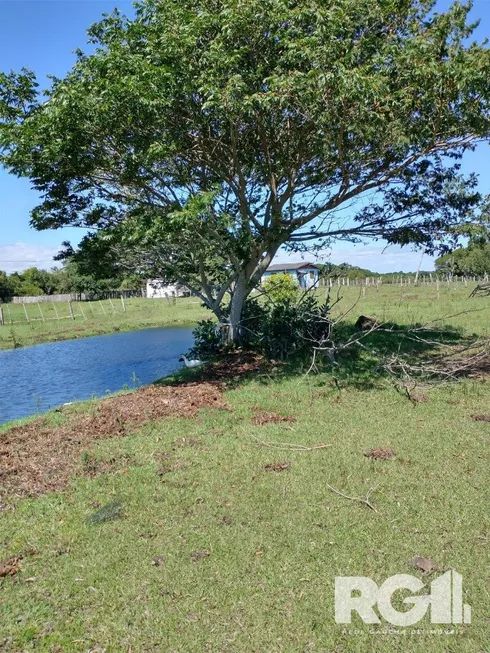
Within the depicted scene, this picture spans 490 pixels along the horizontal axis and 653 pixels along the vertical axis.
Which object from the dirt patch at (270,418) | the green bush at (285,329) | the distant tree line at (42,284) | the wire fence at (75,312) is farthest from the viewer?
the distant tree line at (42,284)

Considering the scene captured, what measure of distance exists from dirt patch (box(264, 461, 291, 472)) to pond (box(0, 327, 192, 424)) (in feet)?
21.4

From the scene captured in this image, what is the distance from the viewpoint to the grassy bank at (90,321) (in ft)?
Answer: 83.7

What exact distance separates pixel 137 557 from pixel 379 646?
186 cm

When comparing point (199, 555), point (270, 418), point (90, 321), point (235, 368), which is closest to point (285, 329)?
point (235, 368)

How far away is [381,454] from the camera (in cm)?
550

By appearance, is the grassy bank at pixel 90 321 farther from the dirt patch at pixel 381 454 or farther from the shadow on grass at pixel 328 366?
the dirt patch at pixel 381 454

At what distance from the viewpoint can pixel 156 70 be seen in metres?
7.49

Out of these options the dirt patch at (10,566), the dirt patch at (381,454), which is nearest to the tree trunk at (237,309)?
the dirt patch at (381,454)

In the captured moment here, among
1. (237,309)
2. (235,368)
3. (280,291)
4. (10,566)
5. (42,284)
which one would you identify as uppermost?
(42,284)

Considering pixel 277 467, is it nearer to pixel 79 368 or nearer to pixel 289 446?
pixel 289 446

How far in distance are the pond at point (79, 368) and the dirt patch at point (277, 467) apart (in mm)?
6509

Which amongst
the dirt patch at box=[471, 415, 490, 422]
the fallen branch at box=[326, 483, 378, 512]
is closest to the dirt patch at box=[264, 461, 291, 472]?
the fallen branch at box=[326, 483, 378, 512]

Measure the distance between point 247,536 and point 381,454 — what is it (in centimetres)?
216

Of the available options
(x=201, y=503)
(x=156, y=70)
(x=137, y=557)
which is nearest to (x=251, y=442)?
(x=201, y=503)
